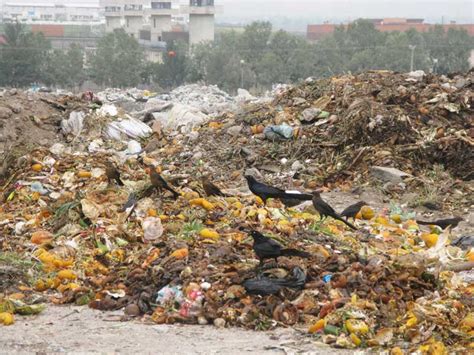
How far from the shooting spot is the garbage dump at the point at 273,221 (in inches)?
208

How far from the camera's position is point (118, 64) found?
3788 centimetres

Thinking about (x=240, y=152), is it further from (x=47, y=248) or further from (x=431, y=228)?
(x=47, y=248)

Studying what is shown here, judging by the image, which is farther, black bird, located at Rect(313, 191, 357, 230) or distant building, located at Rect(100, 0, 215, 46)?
distant building, located at Rect(100, 0, 215, 46)

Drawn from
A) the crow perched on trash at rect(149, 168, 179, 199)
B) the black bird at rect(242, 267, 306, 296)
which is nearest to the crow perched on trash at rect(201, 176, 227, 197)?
the crow perched on trash at rect(149, 168, 179, 199)

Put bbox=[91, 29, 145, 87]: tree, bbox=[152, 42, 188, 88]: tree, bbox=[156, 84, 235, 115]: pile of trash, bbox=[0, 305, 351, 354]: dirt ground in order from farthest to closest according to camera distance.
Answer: bbox=[152, 42, 188, 88]: tree → bbox=[91, 29, 145, 87]: tree → bbox=[156, 84, 235, 115]: pile of trash → bbox=[0, 305, 351, 354]: dirt ground

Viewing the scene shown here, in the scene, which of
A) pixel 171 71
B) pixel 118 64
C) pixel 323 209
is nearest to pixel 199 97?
pixel 323 209

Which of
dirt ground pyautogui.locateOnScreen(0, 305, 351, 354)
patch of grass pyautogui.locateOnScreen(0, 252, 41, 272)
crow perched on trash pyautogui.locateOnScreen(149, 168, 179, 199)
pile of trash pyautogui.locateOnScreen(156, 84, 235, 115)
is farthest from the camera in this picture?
pile of trash pyautogui.locateOnScreen(156, 84, 235, 115)

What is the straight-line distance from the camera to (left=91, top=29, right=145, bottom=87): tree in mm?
37875

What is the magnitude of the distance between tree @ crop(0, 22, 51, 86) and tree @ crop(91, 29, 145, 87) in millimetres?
2383

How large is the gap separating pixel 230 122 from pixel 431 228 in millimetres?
4423

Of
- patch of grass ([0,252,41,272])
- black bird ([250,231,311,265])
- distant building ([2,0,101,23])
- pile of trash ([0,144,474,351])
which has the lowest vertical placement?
distant building ([2,0,101,23])

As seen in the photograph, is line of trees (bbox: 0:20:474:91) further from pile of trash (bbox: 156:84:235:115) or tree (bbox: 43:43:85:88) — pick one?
pile of trash (bbox: 156:84:235:115)

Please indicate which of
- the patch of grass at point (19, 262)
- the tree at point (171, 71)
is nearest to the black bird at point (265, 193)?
the patch of grass at point (19, 262)

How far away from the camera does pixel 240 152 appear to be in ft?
34.4
